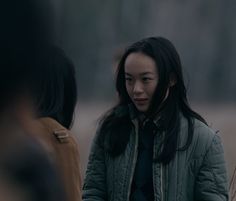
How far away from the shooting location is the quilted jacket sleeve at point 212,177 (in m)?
3.03

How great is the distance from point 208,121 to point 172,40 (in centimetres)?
100

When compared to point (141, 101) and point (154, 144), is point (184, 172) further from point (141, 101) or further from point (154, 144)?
point (141, 101)

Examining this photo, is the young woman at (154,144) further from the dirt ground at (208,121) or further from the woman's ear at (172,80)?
the dirt ground at (208,121)

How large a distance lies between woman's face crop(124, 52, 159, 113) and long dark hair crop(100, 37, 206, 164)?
0.06 feet

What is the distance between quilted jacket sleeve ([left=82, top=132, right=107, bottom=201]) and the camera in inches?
124

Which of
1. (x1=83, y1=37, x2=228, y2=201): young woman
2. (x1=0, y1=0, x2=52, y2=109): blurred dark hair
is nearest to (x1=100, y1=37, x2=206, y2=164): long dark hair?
(x1=83, y1=37, x2=228, y2=201): young woman

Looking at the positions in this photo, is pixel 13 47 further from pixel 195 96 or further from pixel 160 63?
pixel 195 96

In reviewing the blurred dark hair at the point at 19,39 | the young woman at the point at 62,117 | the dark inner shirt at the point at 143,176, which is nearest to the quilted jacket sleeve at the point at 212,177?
the dark inner shirt at the point at 143,176

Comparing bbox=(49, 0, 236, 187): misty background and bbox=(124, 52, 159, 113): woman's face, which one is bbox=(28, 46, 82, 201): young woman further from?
bbox=(49, 0, 236, 187): misty background

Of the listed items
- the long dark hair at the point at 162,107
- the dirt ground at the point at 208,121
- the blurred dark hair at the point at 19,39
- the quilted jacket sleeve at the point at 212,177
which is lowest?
the dirt ground at the point at 208,121

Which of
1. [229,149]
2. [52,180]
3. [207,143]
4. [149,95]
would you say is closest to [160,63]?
[149,95]

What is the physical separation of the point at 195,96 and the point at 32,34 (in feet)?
24.8

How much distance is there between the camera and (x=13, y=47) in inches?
54.5

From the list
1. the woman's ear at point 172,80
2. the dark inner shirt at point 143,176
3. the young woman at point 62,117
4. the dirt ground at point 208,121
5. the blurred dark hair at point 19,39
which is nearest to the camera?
the blurred dark hair at point 19,39
